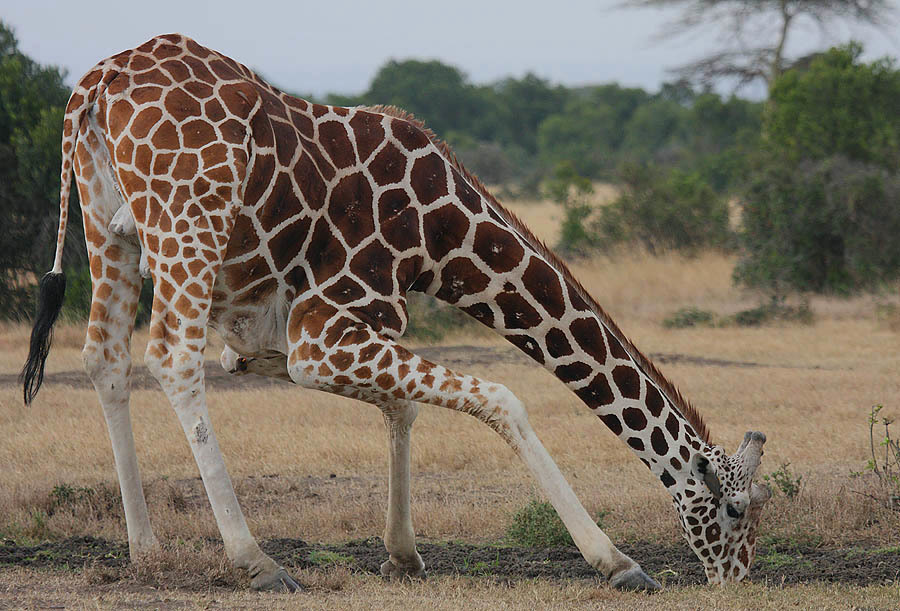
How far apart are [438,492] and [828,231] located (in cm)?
1175

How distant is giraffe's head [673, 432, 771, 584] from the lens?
5.29 meters

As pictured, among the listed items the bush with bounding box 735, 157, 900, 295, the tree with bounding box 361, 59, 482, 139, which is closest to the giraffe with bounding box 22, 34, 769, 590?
the bush with bounding box 735, 157, 900, 295

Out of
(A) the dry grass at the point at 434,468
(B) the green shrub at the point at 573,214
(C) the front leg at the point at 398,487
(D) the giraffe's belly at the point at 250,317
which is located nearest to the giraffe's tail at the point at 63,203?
(D) the giraffe's belly at the point at 250,317

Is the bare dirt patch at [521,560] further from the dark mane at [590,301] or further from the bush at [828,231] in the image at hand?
the bush at [828,231]

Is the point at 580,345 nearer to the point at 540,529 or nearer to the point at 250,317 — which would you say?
the point at 540,529

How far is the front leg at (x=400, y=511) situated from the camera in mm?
5492

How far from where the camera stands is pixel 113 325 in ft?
18.5

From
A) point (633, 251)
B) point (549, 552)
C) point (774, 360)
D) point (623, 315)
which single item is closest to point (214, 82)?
point (549, 552)

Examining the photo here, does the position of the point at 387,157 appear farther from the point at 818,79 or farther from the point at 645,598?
the point at 818,79

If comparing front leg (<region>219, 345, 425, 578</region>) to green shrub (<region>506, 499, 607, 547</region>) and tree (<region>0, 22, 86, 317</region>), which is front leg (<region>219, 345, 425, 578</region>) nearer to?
green shrub (<region>506, 499, 607, 547</region>)

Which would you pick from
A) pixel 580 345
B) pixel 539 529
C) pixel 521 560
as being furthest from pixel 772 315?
pixel 580 345

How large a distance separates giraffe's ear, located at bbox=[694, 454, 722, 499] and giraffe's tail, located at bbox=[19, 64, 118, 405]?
3.32 m

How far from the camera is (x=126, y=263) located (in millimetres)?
5652

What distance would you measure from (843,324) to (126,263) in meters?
11.4
